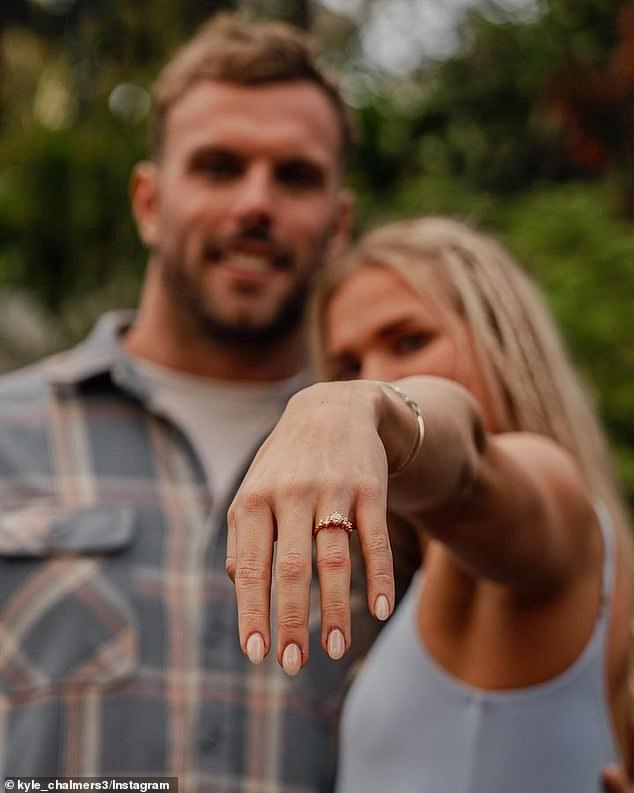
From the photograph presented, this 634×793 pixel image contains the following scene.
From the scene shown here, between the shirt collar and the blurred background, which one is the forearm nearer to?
the shirt collar

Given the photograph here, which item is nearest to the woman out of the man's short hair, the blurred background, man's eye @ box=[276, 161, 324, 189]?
man's eye @ box=[276, 161, 324, 189]

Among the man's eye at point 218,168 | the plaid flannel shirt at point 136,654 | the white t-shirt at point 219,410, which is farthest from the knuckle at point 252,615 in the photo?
the man's eye at point 218,168

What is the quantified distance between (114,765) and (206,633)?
34cm

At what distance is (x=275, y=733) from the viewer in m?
2.49

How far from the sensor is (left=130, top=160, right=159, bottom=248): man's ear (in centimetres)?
328

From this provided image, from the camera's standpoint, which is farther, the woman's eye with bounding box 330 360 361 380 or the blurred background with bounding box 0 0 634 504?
the blurred background with bounding box 0 0 634 504

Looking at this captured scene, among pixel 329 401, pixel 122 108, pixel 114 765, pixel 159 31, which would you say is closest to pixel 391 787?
pixel 114 765

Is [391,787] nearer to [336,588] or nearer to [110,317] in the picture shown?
[336,588]

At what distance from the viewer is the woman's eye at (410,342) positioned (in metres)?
2.19

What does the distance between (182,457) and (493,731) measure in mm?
1230

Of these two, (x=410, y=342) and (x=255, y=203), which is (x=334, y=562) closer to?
(x=410, y=342)

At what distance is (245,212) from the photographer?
9.58 ft

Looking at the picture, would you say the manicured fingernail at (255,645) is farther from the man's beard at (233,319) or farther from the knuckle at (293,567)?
the man's beard at (233,319)

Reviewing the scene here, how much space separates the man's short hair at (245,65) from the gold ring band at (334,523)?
7.49 ft
